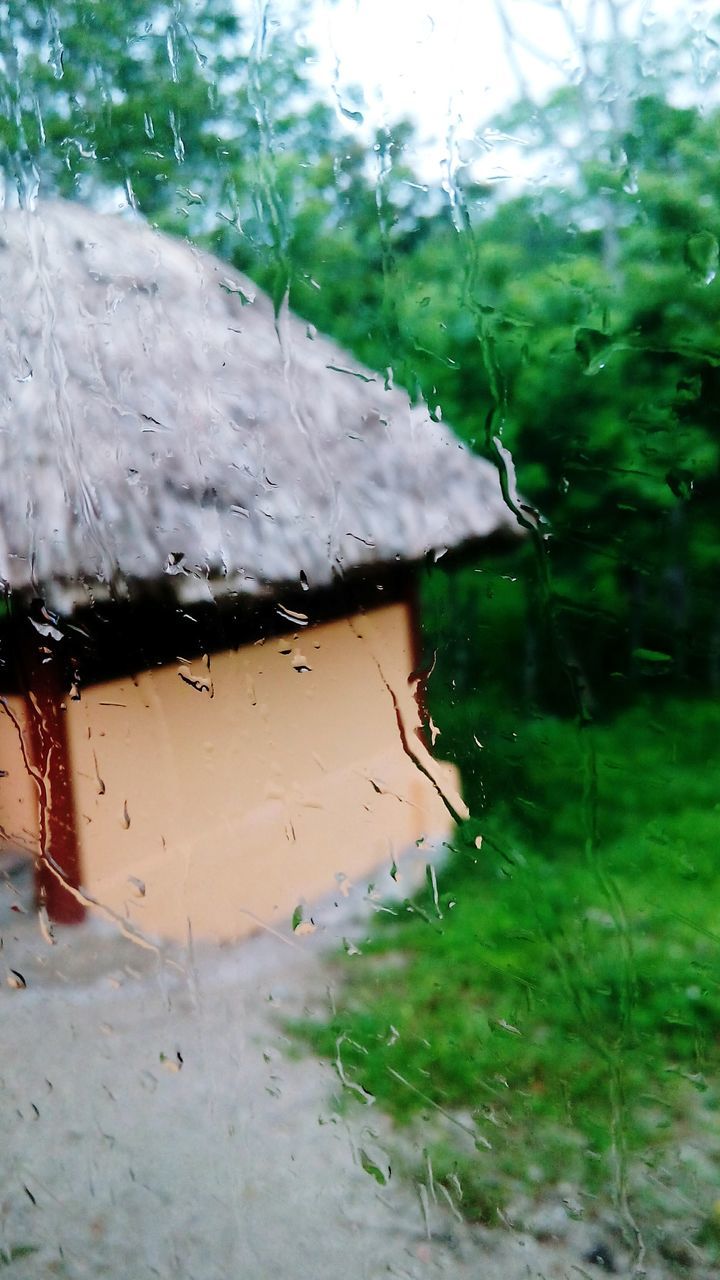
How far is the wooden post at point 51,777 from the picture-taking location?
35.7 inches

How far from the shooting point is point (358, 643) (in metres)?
0.75

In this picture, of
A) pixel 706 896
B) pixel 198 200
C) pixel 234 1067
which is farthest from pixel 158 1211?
pixel 198 200

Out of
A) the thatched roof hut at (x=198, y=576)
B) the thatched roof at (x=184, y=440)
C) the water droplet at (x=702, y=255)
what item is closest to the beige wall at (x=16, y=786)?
the thatched roof hut at (x=198, y=576)

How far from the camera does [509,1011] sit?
0.70 m

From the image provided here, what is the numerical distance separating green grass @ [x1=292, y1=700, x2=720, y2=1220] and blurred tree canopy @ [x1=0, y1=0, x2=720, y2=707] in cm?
7

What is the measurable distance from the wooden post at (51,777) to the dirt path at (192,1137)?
0.04 metres

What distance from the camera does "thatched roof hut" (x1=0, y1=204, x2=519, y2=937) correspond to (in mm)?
746

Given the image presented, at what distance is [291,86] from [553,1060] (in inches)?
31.0

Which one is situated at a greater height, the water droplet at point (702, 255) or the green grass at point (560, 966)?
the water droplet at point (702, 255)

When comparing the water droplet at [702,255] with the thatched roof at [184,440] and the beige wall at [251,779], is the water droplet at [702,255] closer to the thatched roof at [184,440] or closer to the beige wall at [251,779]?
the thatched roof at [184,440]

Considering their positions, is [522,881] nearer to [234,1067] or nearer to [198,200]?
[234,1067]

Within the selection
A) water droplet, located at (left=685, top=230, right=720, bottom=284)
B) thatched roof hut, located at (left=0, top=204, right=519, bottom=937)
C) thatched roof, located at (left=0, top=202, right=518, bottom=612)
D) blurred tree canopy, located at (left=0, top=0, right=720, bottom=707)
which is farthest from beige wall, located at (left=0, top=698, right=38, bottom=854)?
water droplet, located at (left=685, top=230, right=720, bottom=284)

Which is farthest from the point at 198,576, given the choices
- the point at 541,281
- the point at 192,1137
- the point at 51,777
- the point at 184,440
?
the point at 192,1137

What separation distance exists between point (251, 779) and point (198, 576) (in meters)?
0.19
